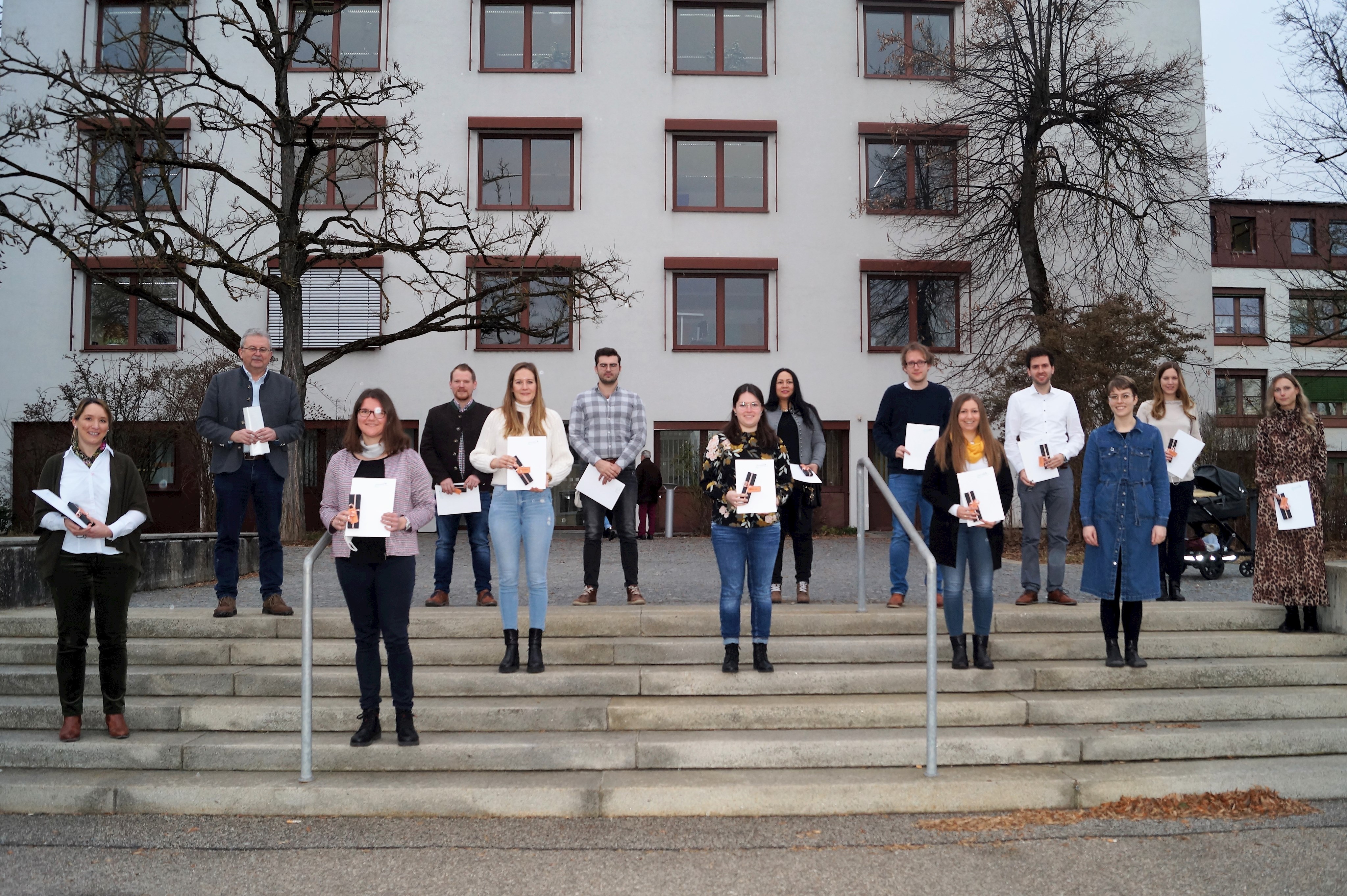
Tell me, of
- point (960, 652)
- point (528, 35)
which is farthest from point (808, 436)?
point (528, 35)

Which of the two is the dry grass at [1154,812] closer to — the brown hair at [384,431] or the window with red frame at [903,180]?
the brown hair at [384,431]

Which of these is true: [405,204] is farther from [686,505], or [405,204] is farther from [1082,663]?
[1082,663]

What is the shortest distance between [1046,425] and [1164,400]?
1.25 m

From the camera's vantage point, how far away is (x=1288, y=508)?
7.07m

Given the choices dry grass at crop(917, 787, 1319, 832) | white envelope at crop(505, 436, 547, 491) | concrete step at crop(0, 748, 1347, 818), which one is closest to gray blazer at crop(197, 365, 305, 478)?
white envelope at crop(505, 436, 547, 491)

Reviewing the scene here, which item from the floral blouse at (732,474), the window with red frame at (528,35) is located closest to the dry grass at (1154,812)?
the floral blouse at (732,474)

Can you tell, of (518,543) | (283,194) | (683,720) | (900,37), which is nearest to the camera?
(683,720)

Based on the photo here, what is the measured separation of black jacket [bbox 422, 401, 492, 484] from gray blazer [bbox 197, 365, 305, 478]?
41.3 inches

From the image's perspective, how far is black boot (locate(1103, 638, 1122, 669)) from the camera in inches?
252

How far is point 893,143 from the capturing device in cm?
2367

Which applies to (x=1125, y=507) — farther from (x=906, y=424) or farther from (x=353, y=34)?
(x=353, y=34)

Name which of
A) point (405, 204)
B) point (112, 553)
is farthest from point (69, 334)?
point (112, 553)

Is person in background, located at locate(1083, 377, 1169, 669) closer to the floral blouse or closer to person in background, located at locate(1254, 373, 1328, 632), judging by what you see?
person in background, located at locate(1254, 373, 1328, 632)

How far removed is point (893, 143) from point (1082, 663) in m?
19.5
